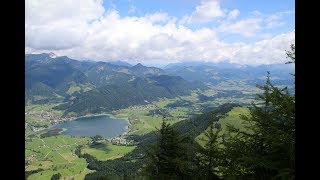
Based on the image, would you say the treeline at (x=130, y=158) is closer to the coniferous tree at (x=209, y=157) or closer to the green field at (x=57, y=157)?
the green field at (x=57, y=157)

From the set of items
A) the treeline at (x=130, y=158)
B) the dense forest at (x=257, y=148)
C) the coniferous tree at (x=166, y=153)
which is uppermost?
the dense forest at (x=257, y=148)

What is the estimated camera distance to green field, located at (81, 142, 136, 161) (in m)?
128

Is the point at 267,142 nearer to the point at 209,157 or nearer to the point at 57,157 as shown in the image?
the point at 209,157

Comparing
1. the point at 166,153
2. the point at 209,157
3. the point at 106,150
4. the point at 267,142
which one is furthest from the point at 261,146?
the point at 106,150

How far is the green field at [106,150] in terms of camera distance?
127938 millimetres

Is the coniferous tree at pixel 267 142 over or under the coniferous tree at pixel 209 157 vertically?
over

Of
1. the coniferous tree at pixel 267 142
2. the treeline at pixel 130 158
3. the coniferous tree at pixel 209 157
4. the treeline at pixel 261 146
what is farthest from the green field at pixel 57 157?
the coniferous tree at pixel 267 142

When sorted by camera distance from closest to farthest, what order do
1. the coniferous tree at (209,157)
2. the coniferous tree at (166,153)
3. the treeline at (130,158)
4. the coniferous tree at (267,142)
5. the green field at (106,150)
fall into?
the coniferous tree at (267,142) → the coniferous tree at (209,157) → the coniferous tree at (166,153) → the treeline at (130,158) → the green field at (106,150)

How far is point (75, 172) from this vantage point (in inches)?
4208

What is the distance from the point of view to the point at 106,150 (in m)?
137

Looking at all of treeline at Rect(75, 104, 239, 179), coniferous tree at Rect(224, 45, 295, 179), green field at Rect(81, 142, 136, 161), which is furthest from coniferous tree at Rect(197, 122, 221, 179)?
green field at Rect(81, 142, 136, 161)

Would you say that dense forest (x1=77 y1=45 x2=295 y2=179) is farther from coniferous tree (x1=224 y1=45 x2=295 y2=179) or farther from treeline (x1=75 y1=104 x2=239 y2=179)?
treeline (x1=75 y1=104 x2=239 y2=179)

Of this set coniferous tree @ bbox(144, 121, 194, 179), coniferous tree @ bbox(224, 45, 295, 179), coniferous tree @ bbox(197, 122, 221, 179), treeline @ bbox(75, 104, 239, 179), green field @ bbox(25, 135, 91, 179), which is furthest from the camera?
green field @ bbox(25, 135, 91, 179)
